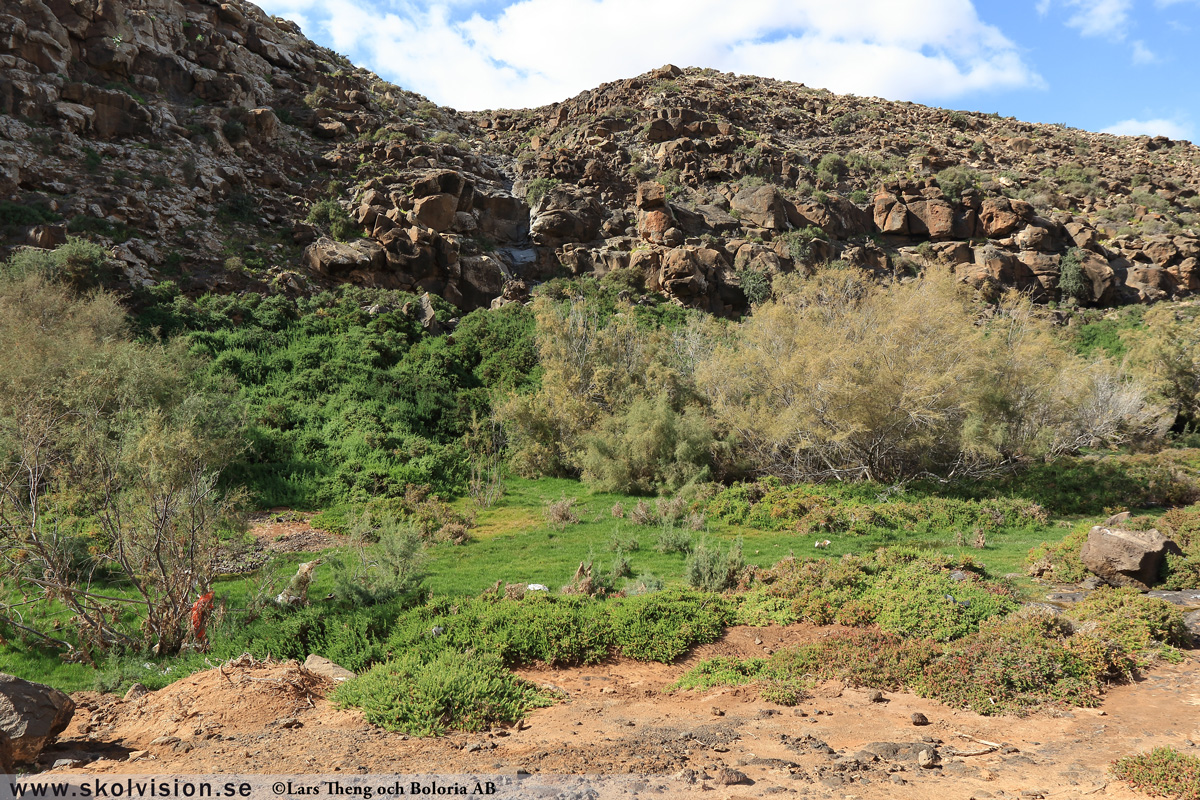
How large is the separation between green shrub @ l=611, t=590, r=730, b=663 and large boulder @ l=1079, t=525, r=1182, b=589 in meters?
6.03

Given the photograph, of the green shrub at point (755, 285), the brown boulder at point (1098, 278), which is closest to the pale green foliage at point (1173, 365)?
the brown boulder at point (1098, 278)

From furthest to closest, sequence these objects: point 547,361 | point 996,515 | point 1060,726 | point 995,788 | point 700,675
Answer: point 547,361 → point 996,515 → point 700,675 → point 1060,726 → point 995,788

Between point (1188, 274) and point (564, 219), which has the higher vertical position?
point (1188, 274)

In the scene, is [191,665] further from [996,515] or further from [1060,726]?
[996,515]

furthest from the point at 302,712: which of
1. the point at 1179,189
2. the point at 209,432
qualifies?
the point at 1179,189

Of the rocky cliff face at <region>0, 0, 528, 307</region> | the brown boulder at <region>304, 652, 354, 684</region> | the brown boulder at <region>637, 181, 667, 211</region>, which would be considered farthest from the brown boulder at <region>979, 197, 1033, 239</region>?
the brown boulder at <region>304, 652, 354, 684</region>

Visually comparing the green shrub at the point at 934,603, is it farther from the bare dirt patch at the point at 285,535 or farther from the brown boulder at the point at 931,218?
the brown boulder at the point at 931,218

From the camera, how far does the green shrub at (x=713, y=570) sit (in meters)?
10.2

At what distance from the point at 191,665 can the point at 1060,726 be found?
916 centimetres

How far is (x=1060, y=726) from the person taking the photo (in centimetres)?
524

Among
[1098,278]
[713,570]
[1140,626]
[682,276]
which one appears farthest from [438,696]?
[1098,278]

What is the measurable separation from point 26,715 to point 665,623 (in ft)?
20.5

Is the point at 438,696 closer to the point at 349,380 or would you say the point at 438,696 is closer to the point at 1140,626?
the point at 1140,626

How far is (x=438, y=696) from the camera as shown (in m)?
5.40
